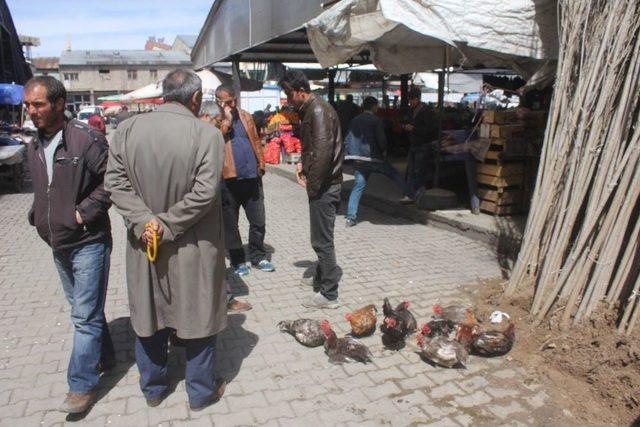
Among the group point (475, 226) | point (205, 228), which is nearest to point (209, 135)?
point (205, 228)

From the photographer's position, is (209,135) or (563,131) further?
(563,131)

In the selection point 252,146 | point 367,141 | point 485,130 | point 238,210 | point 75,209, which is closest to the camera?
point 75,209

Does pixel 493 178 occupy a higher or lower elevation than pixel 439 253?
higher

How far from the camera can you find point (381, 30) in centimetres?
602

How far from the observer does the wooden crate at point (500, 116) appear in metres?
7.18

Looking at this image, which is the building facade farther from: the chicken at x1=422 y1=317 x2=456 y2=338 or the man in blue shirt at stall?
the chicken at x1=422 y1=317 x2=456 y2=338

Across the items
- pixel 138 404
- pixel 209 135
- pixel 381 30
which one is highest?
pixel 381 30

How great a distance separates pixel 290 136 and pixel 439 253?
8.80 m

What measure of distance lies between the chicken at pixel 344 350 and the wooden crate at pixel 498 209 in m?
4.26

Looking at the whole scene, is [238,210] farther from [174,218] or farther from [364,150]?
[364,150]

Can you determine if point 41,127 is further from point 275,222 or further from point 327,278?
point 275,222

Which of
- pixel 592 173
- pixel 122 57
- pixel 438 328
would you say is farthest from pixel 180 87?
pixel 122 57

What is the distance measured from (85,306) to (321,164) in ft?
6.95

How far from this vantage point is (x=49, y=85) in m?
2.87
